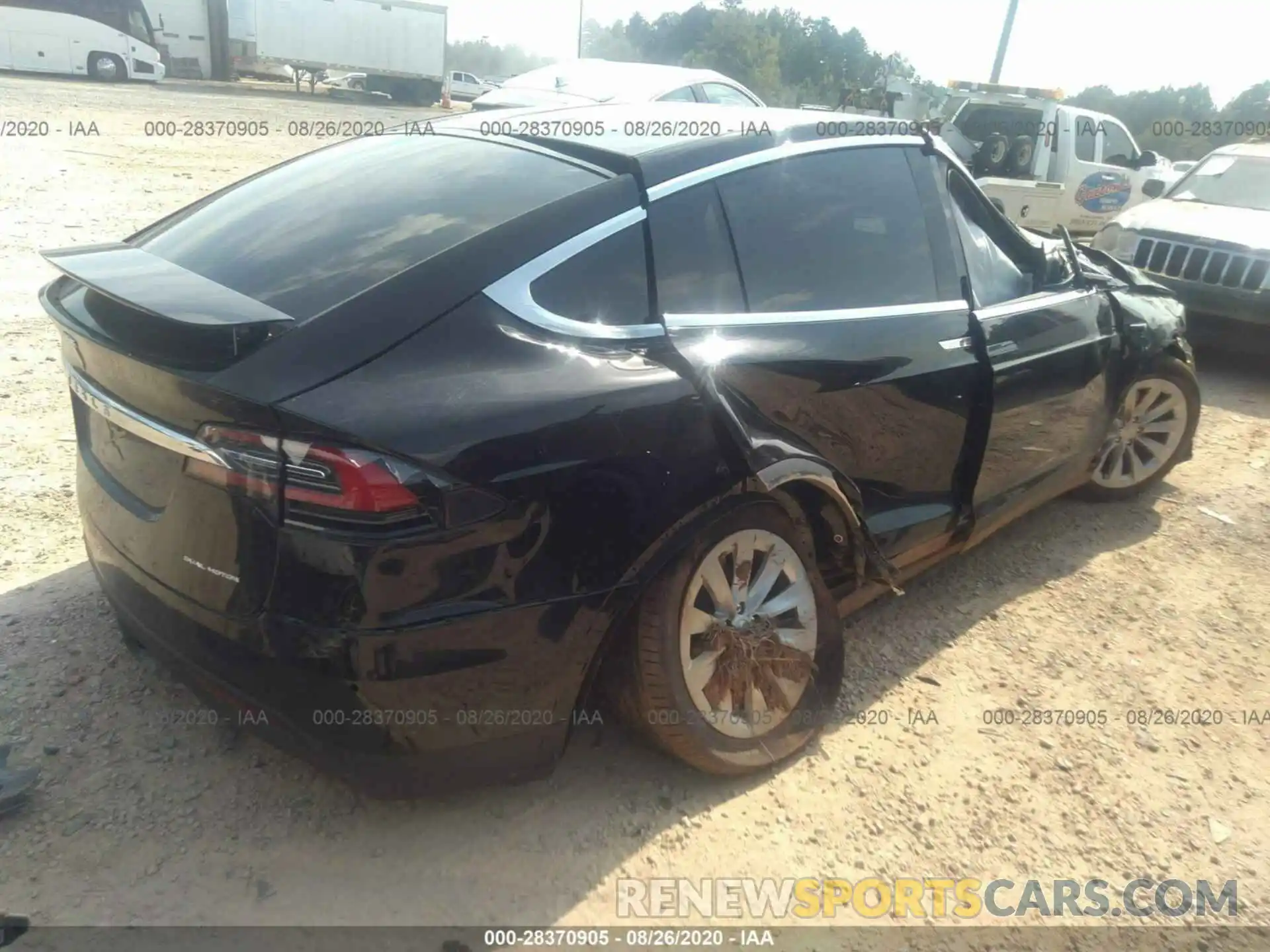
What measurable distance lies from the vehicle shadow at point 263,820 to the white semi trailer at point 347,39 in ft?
112

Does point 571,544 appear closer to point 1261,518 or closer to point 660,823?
point 660,823

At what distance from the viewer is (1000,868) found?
8.55 ft

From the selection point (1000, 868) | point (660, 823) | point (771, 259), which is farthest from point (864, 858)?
point (771, 259)

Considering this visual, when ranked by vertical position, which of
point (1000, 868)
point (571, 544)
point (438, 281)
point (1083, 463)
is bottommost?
point (1000, 868)

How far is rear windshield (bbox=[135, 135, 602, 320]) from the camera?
2322 millimetres

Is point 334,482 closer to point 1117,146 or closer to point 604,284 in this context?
point 604,284

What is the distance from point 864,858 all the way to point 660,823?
54 cm

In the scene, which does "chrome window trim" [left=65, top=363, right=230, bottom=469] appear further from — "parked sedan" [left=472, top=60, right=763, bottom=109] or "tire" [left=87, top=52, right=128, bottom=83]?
"tire" [left=87, top=52, right=128, bottom=83]

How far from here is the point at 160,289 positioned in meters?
2.27

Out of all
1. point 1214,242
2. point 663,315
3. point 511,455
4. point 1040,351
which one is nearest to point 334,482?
point 511,455

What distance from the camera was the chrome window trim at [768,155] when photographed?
2625 mm

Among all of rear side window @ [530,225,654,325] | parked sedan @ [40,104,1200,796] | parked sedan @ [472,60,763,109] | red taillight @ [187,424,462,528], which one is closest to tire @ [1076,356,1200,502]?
parked sedan @ [40,104,1200,796]

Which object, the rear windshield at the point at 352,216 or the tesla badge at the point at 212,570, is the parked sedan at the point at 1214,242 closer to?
the rear windshield at the point at 352,216

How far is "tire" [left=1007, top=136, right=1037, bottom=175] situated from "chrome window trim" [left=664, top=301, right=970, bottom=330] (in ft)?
31.2
